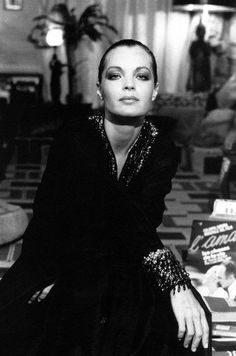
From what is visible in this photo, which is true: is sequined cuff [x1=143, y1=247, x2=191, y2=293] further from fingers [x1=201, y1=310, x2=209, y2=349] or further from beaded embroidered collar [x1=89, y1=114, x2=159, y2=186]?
beaded embroidered collar [x1=89, y1=114, x2=159, y2=186]

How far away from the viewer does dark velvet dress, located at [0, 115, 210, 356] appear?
4.27ft

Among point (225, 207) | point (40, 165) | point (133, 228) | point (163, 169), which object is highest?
point (163, 169)

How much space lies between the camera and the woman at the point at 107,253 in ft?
4.25

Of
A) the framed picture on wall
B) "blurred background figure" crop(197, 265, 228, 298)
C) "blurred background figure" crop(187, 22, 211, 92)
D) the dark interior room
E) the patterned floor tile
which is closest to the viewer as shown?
"blurred background figure" crop(197, 265, 228, 298)

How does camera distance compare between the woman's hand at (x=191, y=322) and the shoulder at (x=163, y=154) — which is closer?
the woman's hand at (x=191, y=322)

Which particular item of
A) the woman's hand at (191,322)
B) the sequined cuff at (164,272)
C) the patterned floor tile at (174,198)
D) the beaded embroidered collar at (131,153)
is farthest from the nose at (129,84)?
the patterned floor tile at (174,198)

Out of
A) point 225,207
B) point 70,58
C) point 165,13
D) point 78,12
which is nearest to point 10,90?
point 70,58

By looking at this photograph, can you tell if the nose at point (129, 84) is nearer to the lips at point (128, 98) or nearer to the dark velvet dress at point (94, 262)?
the lips at point (128, 98)

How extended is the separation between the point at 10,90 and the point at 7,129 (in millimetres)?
972

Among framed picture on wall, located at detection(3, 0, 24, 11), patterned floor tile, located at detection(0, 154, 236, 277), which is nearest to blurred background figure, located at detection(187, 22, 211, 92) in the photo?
patterned floor tile, located at detection(0, 154, 236, 277)

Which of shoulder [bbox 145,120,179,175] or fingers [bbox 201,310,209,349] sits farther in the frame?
shoulder [bbox 145,120,179,175]

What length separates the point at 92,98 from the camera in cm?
756

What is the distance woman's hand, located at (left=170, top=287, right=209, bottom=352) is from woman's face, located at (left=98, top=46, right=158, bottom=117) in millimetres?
467

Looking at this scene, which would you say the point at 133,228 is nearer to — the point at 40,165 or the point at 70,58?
the point at 40,165
